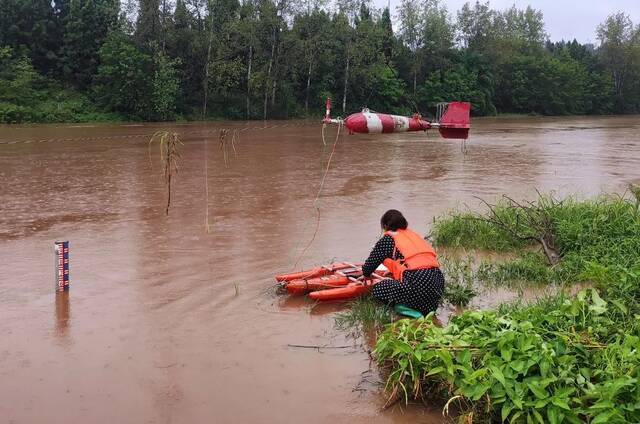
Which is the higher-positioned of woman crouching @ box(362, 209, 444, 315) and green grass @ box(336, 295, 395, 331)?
woman crouching @ box(362, 209, 444, 315)

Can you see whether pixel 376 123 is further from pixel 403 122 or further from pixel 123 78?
pixel 123 78

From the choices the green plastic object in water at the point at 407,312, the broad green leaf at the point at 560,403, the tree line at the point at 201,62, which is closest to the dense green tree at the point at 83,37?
the tree line at the point at 201,62

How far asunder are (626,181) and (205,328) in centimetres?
1186

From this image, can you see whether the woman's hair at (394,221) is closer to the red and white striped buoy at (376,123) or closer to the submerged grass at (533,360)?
the red and white striped buoy at (376,123)

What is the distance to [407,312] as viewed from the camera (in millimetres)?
5309

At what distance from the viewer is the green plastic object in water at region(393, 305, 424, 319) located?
5262mm

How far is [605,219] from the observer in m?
7.40

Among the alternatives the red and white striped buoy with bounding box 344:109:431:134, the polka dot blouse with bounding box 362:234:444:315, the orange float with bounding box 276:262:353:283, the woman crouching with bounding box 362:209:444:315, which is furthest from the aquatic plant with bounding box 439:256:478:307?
the red and white striped buoy with bounding box 344:109:431:134

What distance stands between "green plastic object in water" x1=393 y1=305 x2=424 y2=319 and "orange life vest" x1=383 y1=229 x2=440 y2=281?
266 mm

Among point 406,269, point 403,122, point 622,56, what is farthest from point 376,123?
point 622,56

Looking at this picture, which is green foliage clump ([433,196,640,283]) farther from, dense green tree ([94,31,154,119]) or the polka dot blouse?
dense green tree ([94,31,154,119])

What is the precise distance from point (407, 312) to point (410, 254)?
1.59 feet

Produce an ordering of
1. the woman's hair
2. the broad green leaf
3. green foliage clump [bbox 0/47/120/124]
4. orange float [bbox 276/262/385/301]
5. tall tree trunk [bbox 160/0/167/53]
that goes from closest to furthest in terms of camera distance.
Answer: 1. the broad green leaf
2. the woman's hair
3. orange float [bbox 276/262/385/301]
4. green foliage clump [bbox 0/47/120/124]
5. tall tree trunk [bbox 160/0/167/53]

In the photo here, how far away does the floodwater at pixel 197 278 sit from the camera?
4.12m
